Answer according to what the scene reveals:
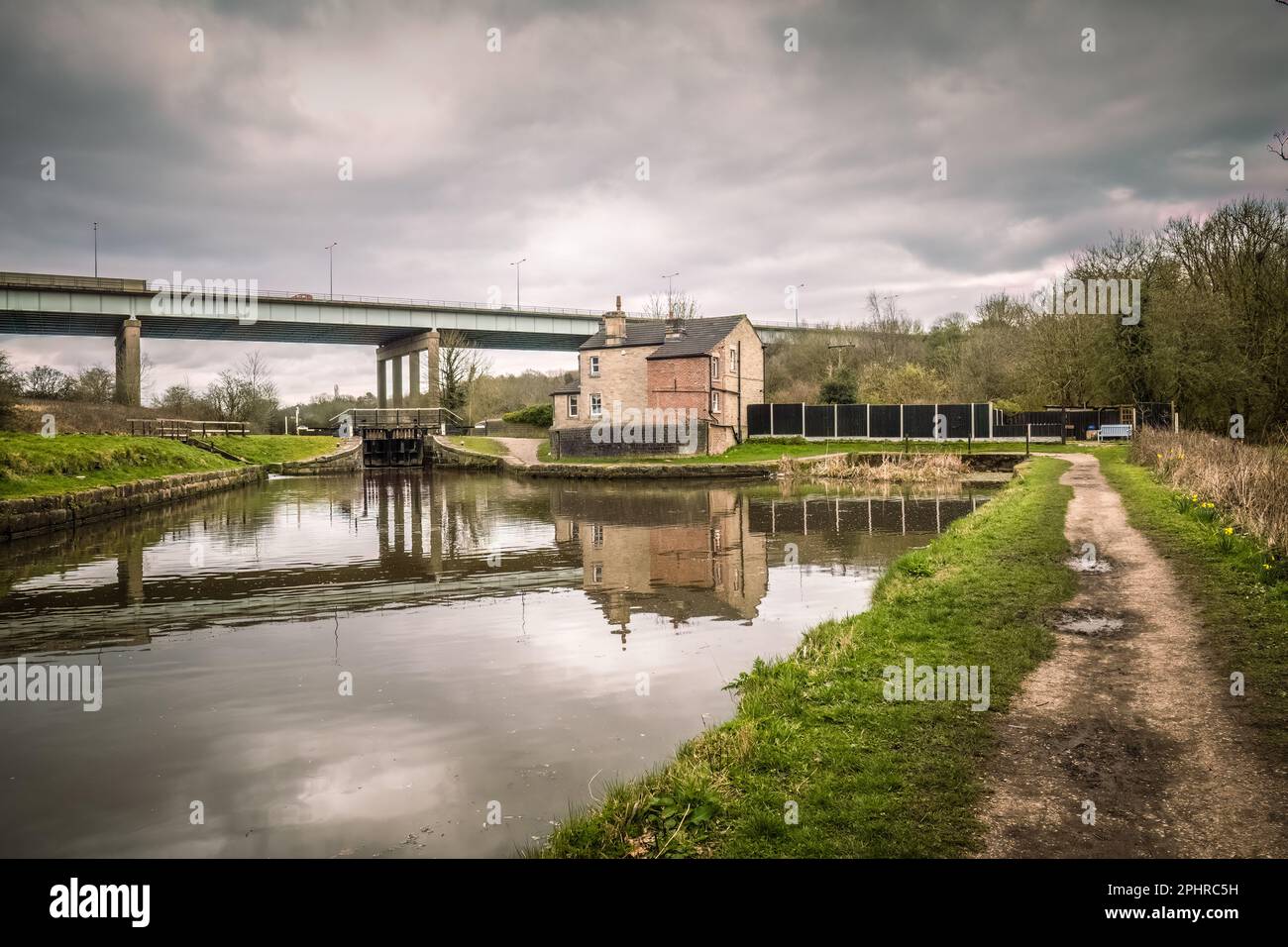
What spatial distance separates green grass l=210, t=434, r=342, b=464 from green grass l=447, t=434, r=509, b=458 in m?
8.12

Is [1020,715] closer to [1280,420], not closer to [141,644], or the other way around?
[141,644]

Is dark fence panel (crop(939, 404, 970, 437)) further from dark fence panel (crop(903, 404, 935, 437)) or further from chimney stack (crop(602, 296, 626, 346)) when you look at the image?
chimney stack (crop(602, 296, 626, 346))

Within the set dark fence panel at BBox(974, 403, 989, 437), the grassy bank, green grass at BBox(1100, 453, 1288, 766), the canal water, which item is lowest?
the canal water

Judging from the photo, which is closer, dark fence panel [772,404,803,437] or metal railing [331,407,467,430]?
dark fence panel [772,404,803,437]

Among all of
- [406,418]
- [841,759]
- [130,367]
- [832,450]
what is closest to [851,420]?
[832,450]

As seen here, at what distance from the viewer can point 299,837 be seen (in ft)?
16.6

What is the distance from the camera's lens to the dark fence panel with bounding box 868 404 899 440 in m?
47.8

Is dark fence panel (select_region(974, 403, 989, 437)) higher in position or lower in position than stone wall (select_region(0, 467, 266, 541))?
higher

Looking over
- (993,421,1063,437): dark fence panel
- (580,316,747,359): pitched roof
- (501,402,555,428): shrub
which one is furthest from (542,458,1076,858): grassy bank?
(501,402,555,428): shrub

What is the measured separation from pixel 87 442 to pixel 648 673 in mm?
28063

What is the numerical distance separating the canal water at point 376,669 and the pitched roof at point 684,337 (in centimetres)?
2771

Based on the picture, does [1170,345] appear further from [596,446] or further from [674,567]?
[674,567]

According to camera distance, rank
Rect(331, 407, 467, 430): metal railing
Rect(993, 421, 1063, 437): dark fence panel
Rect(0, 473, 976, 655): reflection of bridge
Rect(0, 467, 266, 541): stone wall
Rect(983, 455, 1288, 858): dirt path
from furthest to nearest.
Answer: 1. Rect(331, 407, 467, 430): metal railing
2. Rect(993, 421, 1063, 437): dark fence panel
3. Rect(0, 467, 266, 541): stone wall
4. Rect(0, 473, 976, 655): reflection of bridge
5. Rect(983, 455, 1288, 858): dirt path
